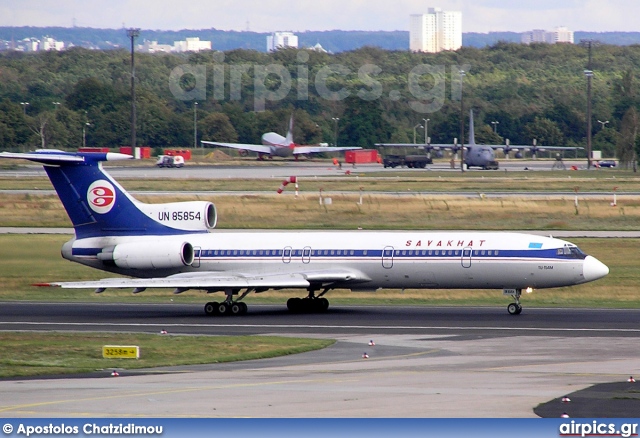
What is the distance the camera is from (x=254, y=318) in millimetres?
37688

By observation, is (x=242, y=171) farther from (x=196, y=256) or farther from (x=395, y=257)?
(x=395, y=257)

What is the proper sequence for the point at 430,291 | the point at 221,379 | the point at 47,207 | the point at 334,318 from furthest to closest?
the point at 47,207 < the point at 430,291 < the point at 334,318 < the point at 221,379

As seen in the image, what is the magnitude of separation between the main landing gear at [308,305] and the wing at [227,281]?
898 mm

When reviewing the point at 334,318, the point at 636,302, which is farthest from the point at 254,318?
the point at 636,302

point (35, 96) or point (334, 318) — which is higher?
point (35, 96)

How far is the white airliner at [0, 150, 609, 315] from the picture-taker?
37.5 meters

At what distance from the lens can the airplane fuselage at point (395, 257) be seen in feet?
122

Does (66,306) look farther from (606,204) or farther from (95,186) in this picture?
(606,204)

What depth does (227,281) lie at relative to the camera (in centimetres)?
3819

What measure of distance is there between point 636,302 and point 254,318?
1437 cm

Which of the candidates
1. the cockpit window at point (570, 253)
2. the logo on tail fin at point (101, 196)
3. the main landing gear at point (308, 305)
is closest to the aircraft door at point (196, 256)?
the logo on tail fin at point (101, 196)

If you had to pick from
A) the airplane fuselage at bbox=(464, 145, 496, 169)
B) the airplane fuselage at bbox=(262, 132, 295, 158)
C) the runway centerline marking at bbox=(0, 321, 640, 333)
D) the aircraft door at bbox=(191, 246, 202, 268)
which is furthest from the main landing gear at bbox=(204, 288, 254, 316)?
the airplane fuselage at bbox=(262, 132, 295, 158)

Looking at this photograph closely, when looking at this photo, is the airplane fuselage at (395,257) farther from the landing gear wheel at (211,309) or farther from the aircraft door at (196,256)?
the landing gear wheel at (211,309)

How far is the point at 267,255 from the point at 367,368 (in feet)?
50.0
